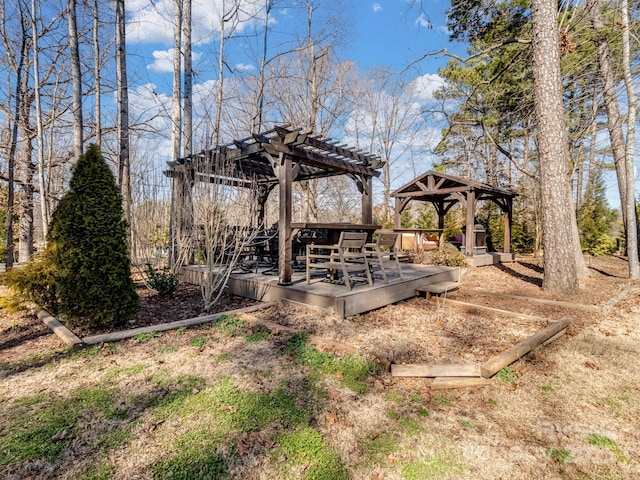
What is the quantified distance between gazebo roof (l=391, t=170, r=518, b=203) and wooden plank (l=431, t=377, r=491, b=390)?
28.8ft

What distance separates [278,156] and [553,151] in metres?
5.09

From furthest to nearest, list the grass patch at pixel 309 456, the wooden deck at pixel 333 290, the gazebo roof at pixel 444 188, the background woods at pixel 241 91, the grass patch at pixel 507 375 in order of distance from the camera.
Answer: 1. the gazebo roof at pixel 444 188
2. the background woods at pixel 241 91
3. the wooden deck at pixel 333 290
4. the grass patch at pixel 507 375
5. the grass patch at pixel 309 456

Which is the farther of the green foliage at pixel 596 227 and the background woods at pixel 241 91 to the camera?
the green foliage at pixel 596 227

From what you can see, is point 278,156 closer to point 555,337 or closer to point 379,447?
point 379,447

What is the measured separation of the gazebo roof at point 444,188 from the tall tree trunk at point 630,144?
12.0 ft

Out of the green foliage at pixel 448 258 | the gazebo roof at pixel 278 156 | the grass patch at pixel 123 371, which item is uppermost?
the gazebo roof at pixel 278 156

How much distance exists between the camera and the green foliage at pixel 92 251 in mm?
3711

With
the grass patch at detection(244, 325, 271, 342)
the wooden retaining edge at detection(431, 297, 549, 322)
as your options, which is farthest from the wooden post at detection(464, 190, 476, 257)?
the grass patch at detection(244, 325, 271, 342)

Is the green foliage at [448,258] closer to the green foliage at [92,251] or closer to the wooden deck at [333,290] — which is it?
the wooden deck at [333,290]

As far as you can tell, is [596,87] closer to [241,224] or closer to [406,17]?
[406,17]

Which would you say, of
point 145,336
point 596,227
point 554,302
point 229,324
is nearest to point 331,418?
point 229,324

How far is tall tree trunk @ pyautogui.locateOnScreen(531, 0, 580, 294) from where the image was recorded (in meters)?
5.92

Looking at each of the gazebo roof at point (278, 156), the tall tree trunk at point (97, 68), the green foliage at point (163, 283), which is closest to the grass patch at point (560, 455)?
the gazebo roof at point (278, 156)

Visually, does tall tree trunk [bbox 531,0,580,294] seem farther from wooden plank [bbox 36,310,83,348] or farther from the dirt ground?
wooden plank [bbox 36,310,83,348]
